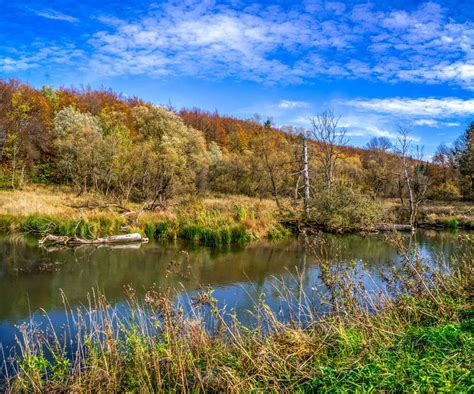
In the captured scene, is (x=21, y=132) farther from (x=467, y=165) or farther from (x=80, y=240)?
(x=467, y=165)

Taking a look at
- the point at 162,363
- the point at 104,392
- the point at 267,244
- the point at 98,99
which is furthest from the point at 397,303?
the point at 98,99

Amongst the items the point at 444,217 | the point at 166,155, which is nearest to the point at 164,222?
the point at 166,155

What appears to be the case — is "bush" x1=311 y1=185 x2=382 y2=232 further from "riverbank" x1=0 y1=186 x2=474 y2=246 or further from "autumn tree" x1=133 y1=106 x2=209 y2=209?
"autumn tree" x1=133 y1=106 x2=209 y2=209

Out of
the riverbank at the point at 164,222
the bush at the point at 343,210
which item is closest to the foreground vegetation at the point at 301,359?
the riverbank at the point at 164,222

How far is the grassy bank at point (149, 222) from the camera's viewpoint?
762 inches

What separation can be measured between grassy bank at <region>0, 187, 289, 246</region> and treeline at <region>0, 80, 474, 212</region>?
3.79m

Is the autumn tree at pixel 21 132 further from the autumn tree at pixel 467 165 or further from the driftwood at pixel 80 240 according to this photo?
the autumn tree at pixel 467 165

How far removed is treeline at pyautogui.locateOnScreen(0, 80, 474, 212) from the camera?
31188 millimetres

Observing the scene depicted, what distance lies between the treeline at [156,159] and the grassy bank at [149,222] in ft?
12.4

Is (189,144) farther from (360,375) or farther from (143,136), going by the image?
(360,375)

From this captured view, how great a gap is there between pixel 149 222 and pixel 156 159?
37.3 feet

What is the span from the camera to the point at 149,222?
20.7m

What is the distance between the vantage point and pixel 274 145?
38.0m

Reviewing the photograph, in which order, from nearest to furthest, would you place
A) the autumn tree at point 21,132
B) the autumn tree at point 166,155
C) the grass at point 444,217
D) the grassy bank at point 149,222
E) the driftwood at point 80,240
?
the driftwood at point 80,240
the grassy bank at point 149,222
the grass at point 444,217
the autumn tree at point 166,155
the autumn tree at point 21,132
